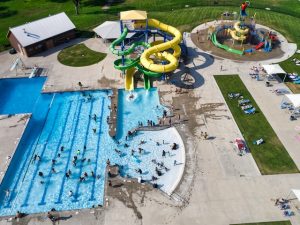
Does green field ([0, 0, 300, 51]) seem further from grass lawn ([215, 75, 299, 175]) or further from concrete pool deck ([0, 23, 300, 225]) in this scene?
concrete pool deck ([0, 23, 300, 225])

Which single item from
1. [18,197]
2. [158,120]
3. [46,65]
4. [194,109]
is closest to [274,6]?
[194,109]

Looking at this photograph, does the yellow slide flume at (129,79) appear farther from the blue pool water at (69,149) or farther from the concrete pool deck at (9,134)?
the concrete pool deck at (9,134)

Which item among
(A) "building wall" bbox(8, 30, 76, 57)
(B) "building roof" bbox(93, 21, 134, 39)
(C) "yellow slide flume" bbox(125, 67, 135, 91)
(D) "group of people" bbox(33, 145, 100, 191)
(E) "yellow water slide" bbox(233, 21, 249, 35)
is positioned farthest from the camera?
(B) "building roof" bbox(93, 21, 134, 39)

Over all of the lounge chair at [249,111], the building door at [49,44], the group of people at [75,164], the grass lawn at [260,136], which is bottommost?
the group of people at [75,164]

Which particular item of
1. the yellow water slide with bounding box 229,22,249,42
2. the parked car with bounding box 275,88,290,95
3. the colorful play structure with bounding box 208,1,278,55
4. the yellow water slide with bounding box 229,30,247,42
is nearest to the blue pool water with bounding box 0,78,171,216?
the parked car with bounding box 275,88,290,95

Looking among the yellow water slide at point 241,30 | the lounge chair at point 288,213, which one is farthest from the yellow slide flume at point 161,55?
the lounge chair at point 288,213

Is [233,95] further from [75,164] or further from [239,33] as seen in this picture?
[75,164]
